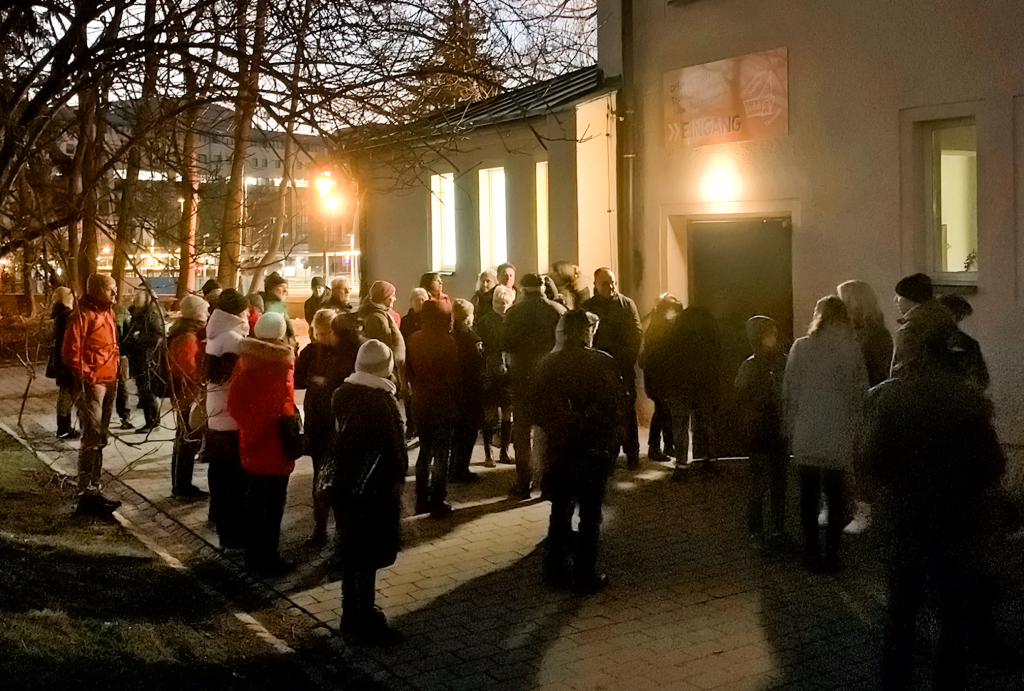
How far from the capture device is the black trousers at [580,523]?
25.2 ft

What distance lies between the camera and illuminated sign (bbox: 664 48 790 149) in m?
12.2

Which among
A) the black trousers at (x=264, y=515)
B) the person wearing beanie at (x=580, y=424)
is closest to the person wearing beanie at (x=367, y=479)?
the person wearing beanie at (x=580, y=424)

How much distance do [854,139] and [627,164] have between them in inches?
137

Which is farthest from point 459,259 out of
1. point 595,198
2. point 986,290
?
point 986,290

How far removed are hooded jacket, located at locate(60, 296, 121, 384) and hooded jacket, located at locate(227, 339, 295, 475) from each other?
2.36m

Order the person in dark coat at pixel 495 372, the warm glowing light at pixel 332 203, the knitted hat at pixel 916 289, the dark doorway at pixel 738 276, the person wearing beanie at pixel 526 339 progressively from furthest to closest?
the warm glowing light at pixel 332 203
the dark doorway at pixel 738 276
the person in dark coat at pixel 495 372
the person wearing beanie at pixel 526 339
the knitted hat at pixel 916 289

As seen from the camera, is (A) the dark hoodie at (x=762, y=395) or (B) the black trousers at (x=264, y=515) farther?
(A) the dark hoodie at (x=762, y=395)

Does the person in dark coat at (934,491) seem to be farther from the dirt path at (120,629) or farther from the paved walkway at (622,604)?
the dirt path at (120,629)

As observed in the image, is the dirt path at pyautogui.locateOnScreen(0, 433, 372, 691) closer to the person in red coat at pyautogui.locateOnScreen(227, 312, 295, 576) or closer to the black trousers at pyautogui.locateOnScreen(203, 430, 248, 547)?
the black trousers at pyautogui.locateOnScreen(203, 430, 248, 547)

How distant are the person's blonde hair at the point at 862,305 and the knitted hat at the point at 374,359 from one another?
11.8 feet

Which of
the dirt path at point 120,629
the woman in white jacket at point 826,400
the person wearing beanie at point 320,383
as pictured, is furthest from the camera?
the person wearing beanie at point 320,383

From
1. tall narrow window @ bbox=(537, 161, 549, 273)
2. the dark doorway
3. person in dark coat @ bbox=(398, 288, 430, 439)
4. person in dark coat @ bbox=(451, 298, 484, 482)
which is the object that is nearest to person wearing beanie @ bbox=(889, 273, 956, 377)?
person in dark coat @ bbox=(451, 298, 484, 482)

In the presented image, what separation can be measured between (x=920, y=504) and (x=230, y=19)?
5.24 meters

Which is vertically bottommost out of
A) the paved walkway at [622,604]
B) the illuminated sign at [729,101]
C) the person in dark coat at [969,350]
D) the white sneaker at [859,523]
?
the paved walkway at [622,604]
